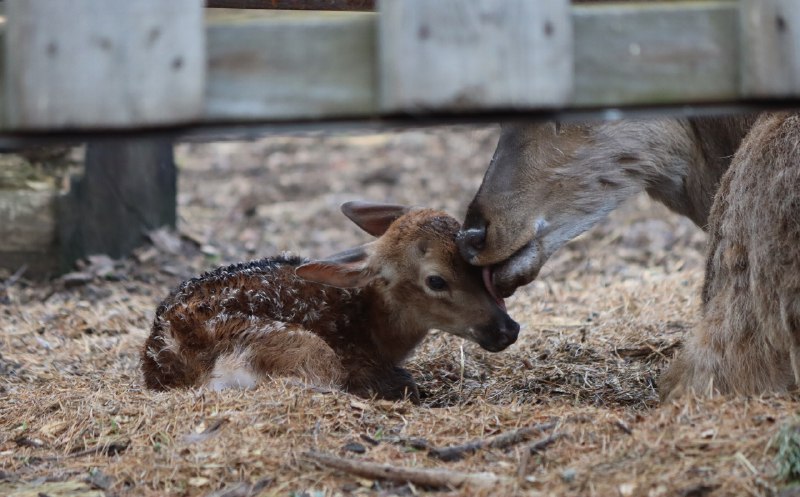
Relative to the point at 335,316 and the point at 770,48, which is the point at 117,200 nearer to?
the point at 335,316

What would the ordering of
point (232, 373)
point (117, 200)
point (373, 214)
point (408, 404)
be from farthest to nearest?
1. point (117, 200)
2. point (373, 214)
3. point (232, 373)
4. point (408, 404)

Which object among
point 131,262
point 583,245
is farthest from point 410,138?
point 131,262

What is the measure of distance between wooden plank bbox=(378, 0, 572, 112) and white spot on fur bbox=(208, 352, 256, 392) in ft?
8.27

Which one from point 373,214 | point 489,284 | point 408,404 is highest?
point 373,214

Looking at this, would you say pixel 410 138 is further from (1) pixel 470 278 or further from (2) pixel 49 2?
(2) pixel 49 2

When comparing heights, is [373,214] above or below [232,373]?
above

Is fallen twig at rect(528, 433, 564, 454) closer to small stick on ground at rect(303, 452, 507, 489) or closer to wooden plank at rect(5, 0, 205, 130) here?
small stick on ground at rect(303, 452, 507, 489)

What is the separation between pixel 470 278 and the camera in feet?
18.8

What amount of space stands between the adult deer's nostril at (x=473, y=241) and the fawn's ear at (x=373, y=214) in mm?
933

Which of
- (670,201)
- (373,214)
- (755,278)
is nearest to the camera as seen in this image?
(755,278)

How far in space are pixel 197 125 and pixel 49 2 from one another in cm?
48

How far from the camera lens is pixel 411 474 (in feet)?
12.7

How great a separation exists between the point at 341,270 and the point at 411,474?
6.77ft

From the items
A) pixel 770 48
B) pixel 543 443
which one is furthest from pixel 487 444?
pixel 770 48
